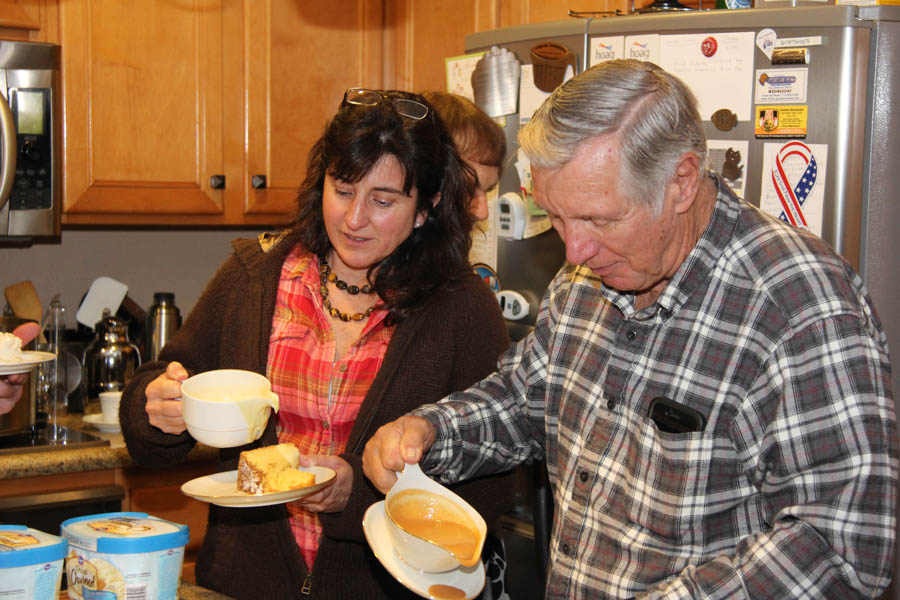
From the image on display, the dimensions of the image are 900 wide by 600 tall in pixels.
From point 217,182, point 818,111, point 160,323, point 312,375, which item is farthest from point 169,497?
point 818,111

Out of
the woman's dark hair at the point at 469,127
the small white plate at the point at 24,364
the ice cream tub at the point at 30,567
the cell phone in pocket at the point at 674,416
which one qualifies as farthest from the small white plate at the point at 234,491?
the woman's dark hair at the point at 469,127

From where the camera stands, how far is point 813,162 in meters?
1.71

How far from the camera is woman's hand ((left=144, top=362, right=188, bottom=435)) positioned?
150cm

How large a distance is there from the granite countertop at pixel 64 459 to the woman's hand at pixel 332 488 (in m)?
1.02

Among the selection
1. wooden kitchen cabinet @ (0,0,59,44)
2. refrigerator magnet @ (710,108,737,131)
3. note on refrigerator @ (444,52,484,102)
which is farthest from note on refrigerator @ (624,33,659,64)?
wooden kitchen cabinet @ (0,0,59,44)

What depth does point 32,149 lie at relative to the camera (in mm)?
2434

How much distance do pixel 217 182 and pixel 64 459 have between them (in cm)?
89

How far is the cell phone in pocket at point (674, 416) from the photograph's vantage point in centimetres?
111

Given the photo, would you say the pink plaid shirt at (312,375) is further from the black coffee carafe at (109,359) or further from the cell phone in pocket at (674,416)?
the black coffee carafe at (109,359)

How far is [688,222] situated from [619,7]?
1.15 m

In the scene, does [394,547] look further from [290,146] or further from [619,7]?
[290,146]

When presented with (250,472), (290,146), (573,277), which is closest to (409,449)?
(250,472)

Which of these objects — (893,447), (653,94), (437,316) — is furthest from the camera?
(437,316)

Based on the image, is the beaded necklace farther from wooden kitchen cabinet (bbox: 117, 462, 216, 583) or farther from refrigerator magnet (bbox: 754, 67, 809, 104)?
wooden kitchen cabinet (bbox: 117, 462, 216, 583)
